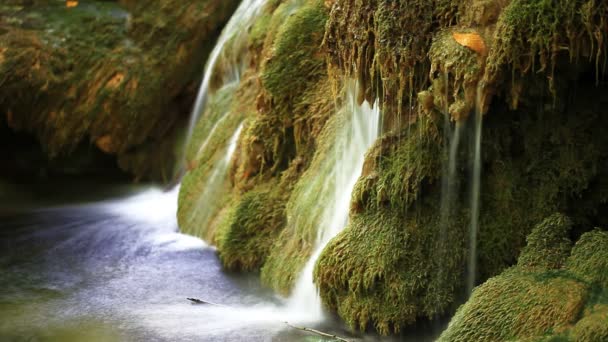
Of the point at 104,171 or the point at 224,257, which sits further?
the point at 104,171

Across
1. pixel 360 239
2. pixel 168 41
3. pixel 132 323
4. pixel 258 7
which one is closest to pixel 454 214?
pixel 360 239

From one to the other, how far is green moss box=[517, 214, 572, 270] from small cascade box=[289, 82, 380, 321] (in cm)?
158

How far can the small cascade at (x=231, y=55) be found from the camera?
36.6ft

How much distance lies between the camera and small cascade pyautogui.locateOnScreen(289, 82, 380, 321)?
6336 millimetres

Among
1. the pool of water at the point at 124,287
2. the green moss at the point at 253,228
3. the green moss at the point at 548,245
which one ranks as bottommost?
the pool of water at the point at 124,287

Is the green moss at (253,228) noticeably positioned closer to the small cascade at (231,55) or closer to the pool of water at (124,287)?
the pool of water at (124,287)

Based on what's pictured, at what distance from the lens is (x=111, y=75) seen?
13641 millimetres

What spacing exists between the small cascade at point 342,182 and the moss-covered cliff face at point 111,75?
23.9 ft

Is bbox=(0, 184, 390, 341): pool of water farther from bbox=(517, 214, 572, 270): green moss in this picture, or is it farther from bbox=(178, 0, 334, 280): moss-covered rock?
bbox=(517, 214, 572, 270): green moss

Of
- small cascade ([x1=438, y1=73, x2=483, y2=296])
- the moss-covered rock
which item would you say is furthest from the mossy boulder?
the moss-covered rock

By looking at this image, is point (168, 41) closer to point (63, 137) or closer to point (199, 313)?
point (63, 137)

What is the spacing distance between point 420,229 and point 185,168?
23.7ft

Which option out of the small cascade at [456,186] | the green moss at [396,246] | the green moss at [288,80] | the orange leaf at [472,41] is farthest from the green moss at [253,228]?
the orange leaf at [472,41]

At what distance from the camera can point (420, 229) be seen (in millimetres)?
5719
